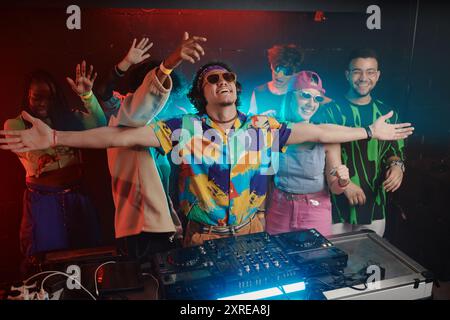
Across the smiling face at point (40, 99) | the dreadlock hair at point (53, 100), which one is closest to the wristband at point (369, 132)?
the dreadlock hair at point (53, 100)

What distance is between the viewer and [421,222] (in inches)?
119

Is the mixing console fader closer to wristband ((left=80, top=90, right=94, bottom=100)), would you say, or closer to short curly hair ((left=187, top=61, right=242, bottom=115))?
short curly hair ((left=187, top=61, right=242, bottom=115))

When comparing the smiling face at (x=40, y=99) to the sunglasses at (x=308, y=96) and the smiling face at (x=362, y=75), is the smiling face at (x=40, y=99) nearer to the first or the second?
the sunglasses at (x=308, y=96)

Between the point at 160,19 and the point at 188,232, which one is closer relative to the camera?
the point at 160,19

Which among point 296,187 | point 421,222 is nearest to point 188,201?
point 296,187

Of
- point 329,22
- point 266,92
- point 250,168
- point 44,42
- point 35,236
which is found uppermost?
point 329,22

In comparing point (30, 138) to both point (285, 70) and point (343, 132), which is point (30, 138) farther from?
point (343, 132)

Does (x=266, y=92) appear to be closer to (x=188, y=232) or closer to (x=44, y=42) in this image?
(x=188, y=232)

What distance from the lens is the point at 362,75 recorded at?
2.78 m

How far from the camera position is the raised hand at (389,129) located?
2.88 m

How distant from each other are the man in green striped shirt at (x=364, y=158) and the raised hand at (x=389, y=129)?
1.1 inches

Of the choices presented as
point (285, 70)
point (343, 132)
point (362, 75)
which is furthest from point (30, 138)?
point (362, 75)

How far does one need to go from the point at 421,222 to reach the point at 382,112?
2.51 ft

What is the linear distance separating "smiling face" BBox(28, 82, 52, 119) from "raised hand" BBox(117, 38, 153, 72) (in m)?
0.41
